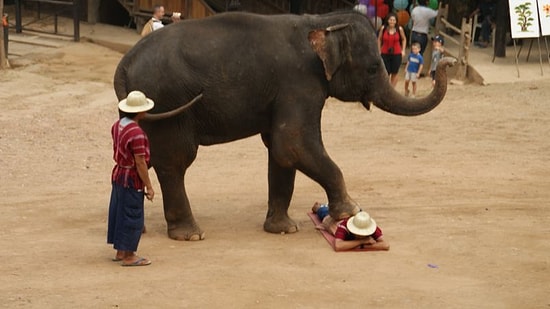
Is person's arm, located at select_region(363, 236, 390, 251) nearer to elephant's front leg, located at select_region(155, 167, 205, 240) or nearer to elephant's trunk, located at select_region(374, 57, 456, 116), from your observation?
elephant's trunk, located at select_region(374, 57, 456, 116)

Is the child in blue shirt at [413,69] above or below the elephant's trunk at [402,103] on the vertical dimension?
below

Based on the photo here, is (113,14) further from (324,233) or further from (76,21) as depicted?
(324,233)

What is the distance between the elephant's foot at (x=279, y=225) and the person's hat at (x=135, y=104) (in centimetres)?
203

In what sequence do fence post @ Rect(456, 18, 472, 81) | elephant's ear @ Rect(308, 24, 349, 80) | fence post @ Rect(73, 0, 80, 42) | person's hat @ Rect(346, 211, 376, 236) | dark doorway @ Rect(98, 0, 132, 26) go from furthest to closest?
dark doorway @ Rect(98, 0, 132, 26) < fence post @ Rect(73, 0, 80, 42) < fence post @ Rect(456, 18, 472, 81) < elephant's ear @ Rect(308, 24, 349, 80) < person's hat @ Rect(346, 211, 376, 236)

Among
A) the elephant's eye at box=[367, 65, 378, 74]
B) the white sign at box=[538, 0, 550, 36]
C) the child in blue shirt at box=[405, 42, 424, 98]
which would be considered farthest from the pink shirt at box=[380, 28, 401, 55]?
the elephant's eye at box=[367, 65, 378, 74]

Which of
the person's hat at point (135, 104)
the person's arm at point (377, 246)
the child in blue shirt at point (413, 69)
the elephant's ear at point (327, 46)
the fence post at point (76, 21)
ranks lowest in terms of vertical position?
the fence post at point (76, 21)

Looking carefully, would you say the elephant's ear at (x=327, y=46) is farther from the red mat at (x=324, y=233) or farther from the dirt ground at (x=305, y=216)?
the dirt ground at (x=305, y=216)

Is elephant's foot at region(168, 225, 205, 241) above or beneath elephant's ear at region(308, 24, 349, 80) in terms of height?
beneath

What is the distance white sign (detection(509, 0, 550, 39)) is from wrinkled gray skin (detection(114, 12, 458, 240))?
1063 cm

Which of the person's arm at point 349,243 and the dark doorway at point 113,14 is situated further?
the dark doorway at point 113,14

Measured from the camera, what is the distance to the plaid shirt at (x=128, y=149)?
8.78 metres

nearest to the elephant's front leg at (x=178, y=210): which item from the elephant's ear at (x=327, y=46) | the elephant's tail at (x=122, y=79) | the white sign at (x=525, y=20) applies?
the elephant's tail at (x=122, y=79)

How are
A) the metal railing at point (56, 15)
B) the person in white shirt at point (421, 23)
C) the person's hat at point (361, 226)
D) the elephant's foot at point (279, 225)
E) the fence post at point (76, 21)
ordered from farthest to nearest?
the metal railing at point (56, 15) < the fence post at point (76, 21) < the person in white shirt at point (421, 23) < the elephant's foot at point (279, 225) < the person's hat at point (361, 226)

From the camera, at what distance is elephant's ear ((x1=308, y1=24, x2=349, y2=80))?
983 cm
